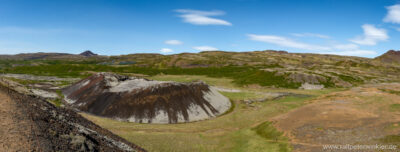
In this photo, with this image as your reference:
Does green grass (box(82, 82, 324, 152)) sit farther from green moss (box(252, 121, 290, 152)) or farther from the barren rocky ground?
the barren rocky ground

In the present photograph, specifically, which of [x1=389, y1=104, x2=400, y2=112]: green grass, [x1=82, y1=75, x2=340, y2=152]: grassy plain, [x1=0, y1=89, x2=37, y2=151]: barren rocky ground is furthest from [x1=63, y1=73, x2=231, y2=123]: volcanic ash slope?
[x1=389, y1=104, x2=400, y2=112]: green grass

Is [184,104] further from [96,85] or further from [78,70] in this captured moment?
[78,70]

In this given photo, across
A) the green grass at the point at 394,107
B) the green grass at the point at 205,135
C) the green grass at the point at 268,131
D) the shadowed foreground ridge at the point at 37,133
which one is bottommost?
the green grass at the point at 205,135

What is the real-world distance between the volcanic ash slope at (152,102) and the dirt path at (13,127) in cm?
2311

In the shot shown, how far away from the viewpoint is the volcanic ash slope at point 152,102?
36.1 meters

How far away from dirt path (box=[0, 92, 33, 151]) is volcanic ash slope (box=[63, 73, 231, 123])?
23107 mm

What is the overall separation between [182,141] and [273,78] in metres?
73.0

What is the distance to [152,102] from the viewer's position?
123ft

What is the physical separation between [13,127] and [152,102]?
27.1 m

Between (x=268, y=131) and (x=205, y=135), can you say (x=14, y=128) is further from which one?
(x=268, y=131)

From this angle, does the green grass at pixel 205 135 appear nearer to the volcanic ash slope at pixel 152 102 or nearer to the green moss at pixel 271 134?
the green moss at pixel 271 134

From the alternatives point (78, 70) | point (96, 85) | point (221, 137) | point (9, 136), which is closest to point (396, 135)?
point (221, 137)

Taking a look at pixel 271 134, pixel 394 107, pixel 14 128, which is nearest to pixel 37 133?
pixel 14 128

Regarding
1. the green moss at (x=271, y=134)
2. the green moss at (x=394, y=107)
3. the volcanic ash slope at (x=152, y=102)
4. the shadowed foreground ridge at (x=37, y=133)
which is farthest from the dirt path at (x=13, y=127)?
the green moss at (x=394, y=107)
